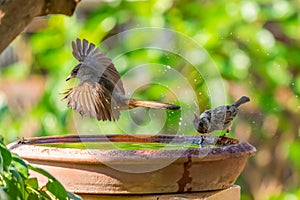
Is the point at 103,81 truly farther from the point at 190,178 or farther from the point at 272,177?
the point at 272,177

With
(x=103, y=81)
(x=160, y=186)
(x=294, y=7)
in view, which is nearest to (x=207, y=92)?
(x=103, y=81)

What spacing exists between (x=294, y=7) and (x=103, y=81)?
1.65 meters

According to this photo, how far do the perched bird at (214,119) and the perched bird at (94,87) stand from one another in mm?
87

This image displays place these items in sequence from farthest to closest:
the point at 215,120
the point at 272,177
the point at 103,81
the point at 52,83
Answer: the point at 272,177 → the point at 52,83 → the point at 215,120 → the point at 103,81

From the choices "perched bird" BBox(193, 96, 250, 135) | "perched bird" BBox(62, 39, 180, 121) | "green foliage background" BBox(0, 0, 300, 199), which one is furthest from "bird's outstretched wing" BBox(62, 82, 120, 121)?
"green foliage background" BBox(0, 0, 300, 199)

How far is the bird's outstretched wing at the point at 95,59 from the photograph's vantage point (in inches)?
46.4

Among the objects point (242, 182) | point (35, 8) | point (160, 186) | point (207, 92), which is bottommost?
point (242, 182)

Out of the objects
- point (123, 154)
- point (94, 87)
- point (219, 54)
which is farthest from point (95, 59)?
point (219, 54)

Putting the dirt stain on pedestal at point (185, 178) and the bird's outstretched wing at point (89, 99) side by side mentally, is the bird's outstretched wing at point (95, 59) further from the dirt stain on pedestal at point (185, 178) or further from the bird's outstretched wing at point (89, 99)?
the dirt stain on pedestal at point (185, 178)

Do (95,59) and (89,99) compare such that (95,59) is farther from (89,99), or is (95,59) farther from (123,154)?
(123,154)

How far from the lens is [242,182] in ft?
10.6

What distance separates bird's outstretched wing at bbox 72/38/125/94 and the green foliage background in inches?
42.5

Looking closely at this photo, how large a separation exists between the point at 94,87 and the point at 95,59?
51 mm

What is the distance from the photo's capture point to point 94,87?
3.80 feet
